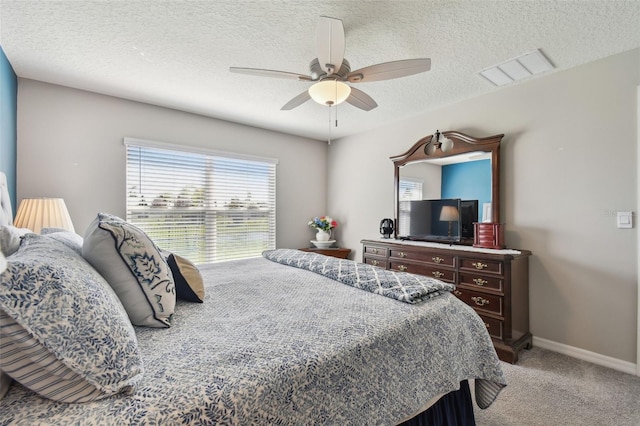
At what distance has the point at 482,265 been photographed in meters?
2.53

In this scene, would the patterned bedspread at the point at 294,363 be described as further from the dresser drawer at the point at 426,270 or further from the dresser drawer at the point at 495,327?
the dresser drawer at the point at 426,270

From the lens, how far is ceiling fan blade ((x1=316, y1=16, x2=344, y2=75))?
151cm

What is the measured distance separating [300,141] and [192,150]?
66.4 inches

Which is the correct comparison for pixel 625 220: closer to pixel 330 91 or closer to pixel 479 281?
pixel 479 281

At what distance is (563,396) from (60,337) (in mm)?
2708

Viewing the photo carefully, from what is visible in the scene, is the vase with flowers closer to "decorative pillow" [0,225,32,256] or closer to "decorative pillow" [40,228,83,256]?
"decorative pillow" [40,228,83,256]

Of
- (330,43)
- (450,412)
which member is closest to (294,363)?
(450,412)

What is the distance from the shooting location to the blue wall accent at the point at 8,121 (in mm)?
2117

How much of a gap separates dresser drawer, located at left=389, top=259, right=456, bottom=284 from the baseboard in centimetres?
92

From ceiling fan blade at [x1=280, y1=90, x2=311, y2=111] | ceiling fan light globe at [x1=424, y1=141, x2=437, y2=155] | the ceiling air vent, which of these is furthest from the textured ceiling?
ceiling fan light globe at [x1=424, y1=141, x2=437, y2=155]

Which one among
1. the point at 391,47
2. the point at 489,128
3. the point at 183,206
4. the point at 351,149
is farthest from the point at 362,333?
the point at 351,149

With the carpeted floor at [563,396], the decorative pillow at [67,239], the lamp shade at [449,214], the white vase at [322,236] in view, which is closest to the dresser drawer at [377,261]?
the lamp shade at [449,214]

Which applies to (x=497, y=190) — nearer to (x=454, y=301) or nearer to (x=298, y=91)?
(x=454, y=301)

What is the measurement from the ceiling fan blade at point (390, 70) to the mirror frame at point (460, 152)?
148 cm
